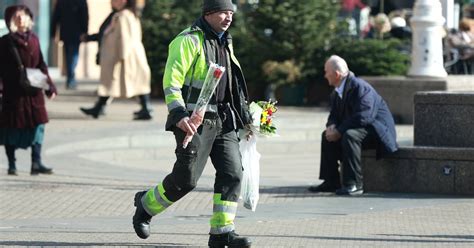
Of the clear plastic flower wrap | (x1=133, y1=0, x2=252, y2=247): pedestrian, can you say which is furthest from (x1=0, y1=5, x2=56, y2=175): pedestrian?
the clear plastic flower wrap

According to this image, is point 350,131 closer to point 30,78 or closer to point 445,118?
point 445,118

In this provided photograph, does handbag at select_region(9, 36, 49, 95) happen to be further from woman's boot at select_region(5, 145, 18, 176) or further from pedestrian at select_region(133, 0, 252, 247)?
pedestrian at select_region(133, 0, 252, 247)

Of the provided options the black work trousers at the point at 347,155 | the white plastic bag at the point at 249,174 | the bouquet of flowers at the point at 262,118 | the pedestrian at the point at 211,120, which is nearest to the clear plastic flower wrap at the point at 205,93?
the pedestrian at the point at 211,120

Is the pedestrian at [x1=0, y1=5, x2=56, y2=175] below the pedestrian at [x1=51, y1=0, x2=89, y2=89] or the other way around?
the other way around

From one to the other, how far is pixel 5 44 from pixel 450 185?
4424mm

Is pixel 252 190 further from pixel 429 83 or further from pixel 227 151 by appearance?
pixel 429 83

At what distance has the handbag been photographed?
13.4m

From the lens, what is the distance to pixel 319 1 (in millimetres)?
23625

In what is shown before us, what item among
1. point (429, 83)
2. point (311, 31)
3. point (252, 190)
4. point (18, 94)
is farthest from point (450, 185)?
point (311, 31)

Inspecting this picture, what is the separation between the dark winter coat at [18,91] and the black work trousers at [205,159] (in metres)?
4.66

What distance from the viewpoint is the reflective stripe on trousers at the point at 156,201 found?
9.25m

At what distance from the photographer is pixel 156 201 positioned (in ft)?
30.5

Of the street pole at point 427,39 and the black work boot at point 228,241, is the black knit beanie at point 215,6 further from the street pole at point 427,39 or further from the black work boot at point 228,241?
the street pole at point 427,39

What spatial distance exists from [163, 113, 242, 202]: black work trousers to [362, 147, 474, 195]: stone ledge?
3675mm
